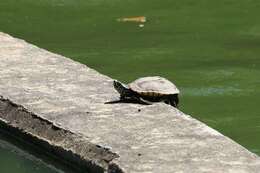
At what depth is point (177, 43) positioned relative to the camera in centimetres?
753

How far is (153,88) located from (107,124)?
482 mm

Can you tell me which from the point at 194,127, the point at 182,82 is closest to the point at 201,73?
the point at 182,82

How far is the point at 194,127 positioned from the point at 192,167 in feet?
1.93

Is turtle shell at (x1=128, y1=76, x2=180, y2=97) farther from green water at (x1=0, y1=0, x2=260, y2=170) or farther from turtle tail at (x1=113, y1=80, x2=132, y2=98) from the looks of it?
green water at (x1=0, y1=0, x2=260, y2=170)

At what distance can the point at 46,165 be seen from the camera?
4371 mm

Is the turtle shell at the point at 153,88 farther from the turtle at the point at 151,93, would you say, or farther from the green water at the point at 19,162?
the green water at the point at 19,162

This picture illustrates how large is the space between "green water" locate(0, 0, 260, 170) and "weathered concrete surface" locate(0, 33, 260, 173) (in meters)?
0.61

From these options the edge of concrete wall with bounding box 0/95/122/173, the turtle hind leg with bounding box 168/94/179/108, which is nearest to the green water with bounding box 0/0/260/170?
the turtle hind leg with bounding box 168/94/179/108

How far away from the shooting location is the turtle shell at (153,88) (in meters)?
4.86

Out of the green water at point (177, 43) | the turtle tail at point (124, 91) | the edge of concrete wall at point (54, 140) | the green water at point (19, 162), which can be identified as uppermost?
the turtle tail at point (124, 91)

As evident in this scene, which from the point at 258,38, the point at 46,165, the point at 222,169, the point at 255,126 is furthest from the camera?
the point at 258,38

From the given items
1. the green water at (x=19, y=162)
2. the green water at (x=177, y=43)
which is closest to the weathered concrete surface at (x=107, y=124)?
the green water at (x=19, y=162)

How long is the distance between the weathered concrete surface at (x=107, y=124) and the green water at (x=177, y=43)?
61cm

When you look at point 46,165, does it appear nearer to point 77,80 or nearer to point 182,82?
point 77,80
